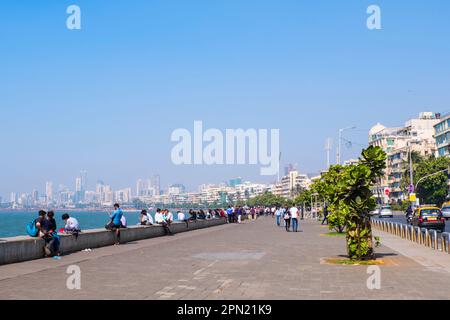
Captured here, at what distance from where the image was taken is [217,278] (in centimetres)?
1329

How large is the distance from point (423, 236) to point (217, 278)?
549 inches

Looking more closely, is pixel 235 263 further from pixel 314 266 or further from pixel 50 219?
pixel 50 219

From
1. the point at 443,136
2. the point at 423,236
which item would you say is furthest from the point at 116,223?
the point at 443,136

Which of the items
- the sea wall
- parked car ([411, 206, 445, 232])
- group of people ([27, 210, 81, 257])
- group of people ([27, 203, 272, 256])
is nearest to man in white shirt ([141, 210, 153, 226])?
group of people ([27, 203, 272, 256])

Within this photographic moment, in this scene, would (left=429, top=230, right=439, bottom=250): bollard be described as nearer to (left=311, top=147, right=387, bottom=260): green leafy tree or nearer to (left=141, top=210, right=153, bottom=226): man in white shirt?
(left=311, top=147, right=387, bottom=260): green leafy tree

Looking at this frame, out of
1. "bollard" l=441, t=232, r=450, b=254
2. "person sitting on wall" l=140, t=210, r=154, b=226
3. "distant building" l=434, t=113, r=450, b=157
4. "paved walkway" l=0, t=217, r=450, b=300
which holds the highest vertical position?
"distant building" l=434, t=113, r=450, b=157

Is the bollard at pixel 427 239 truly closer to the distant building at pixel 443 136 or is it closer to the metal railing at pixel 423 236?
the metal railing at pixel 423 236

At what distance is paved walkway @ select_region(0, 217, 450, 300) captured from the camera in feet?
35.5

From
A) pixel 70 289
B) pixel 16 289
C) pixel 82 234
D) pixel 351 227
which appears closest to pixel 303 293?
pixel 70 289

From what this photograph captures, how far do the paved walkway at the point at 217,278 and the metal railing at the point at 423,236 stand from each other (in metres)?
2.13

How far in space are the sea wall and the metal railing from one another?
12.1 metres

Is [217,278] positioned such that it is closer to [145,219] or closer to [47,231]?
[47,231]

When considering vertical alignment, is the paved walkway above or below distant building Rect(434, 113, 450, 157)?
below
